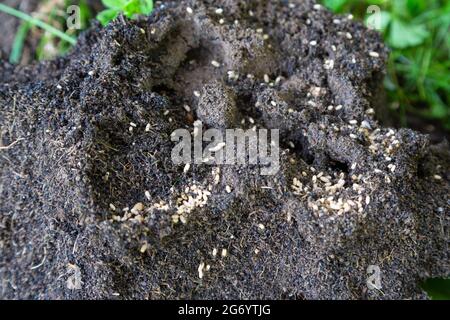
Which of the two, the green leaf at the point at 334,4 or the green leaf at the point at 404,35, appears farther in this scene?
the green leaf at the point at 404,35

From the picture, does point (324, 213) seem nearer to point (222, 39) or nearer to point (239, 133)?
point (239, 133)

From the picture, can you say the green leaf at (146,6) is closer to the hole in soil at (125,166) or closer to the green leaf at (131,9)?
the green leaf at (131,9)

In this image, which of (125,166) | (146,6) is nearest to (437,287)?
(125,166)

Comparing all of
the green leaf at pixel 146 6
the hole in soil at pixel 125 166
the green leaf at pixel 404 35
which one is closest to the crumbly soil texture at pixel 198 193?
the hole in soil at pixel 125 166

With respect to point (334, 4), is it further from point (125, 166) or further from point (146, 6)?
point (125, 166)

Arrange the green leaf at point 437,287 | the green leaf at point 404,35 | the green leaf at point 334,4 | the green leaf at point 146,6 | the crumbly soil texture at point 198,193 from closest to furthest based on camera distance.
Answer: the crumbly soil texture at point 198,193
the green leaf at point 437,287
the green leaf at point 146,6
the green leaf at point 334,4
the green leaf at point 404,35

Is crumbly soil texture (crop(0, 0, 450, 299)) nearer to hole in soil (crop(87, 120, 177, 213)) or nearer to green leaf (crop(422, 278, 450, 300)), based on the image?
hole in soil (crop(87, 120, 177, 213))

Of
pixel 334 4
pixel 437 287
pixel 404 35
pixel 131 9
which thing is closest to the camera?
pixel 437 287
